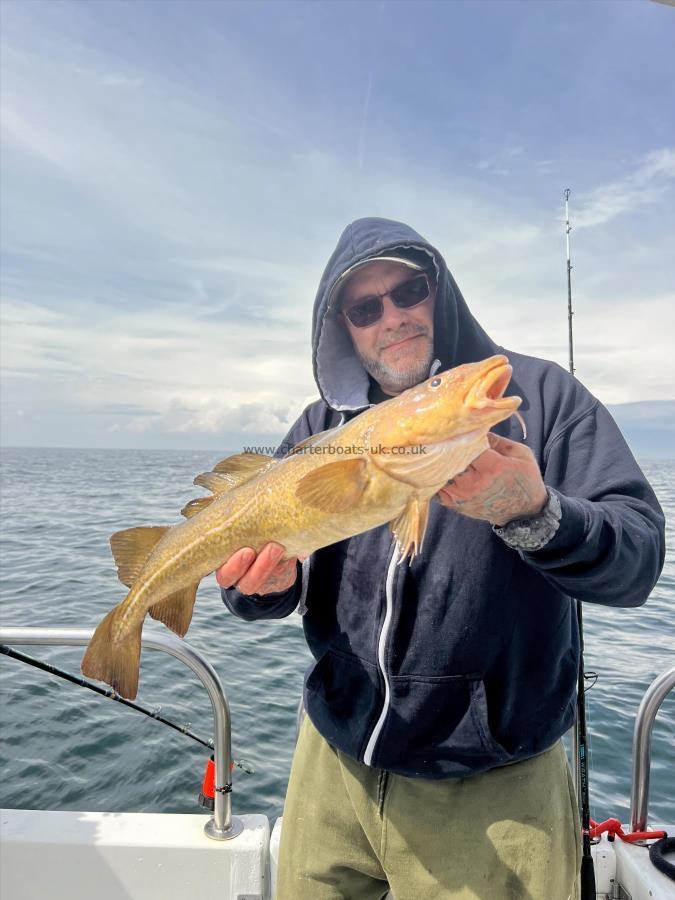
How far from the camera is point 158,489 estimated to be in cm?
3744

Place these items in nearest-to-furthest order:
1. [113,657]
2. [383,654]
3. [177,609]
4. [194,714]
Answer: [383,654] → [113,657] → [177,609] → [194,714]

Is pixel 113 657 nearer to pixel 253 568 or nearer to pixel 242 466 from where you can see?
pixel 253 568

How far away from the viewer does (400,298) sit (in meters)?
3.37

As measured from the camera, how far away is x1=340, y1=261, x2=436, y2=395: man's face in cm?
332

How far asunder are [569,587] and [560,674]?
0.53 m

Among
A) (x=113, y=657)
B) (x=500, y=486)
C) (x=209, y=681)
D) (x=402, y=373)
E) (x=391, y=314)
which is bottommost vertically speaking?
(x=209, y=681)

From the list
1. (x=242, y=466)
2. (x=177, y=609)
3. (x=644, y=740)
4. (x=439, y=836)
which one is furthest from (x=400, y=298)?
(x=644, y=740)

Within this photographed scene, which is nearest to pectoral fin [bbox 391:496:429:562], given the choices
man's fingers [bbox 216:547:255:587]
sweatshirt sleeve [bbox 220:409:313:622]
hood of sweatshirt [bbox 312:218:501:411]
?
man's fingers [bbox 216:547:255:587]

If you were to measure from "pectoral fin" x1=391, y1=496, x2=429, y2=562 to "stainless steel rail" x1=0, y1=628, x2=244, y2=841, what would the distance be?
64.6 inches

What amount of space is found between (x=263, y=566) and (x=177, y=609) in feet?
2.00

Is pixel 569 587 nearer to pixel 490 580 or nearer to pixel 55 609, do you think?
pixel 490 580

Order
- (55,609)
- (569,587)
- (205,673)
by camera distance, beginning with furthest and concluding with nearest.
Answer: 1. (55,609)
2. (205,673)
3. (569,587)

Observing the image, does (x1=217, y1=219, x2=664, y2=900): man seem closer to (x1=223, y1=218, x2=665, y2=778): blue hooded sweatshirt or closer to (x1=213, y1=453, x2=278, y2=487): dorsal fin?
(x1=223, y1=218, x2=665, y2=778): blue hooded sweatshirt

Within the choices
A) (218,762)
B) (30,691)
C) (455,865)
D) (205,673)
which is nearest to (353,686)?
(455,865)
